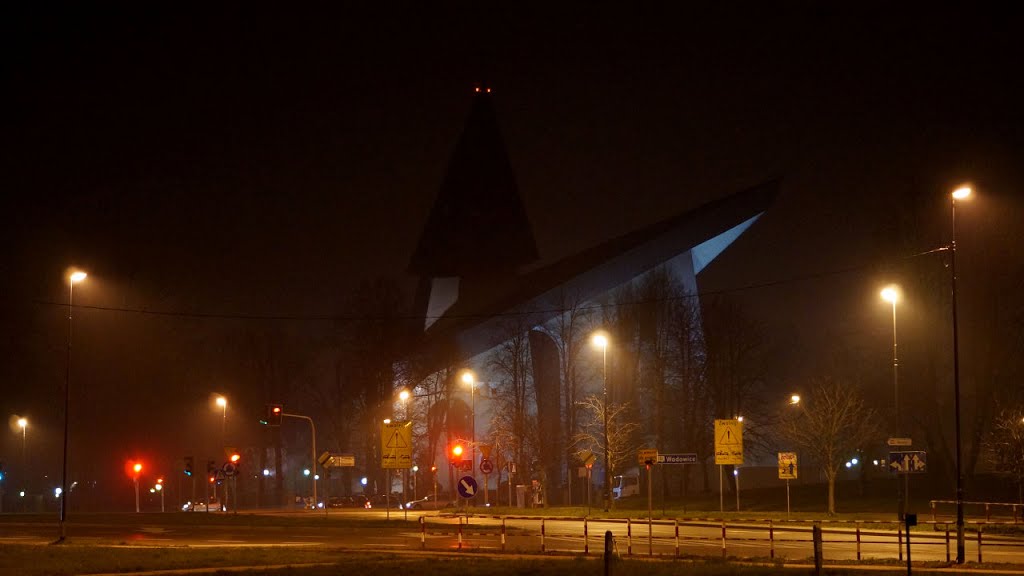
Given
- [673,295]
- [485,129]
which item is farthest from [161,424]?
[485,129]

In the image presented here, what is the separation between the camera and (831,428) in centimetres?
4397

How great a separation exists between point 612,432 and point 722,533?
92.5 feet

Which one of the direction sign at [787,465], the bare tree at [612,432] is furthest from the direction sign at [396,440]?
the bare tree at [612,432]

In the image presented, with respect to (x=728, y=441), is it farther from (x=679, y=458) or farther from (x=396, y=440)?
(x=396, y=440)

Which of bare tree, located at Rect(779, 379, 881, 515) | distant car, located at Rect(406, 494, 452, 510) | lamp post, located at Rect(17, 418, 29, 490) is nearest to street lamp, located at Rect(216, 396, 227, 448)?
lamp post, located at Rect(17, 418, 29, 490)

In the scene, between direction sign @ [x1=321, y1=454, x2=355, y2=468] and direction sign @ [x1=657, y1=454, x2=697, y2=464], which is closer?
direction sign @ [x1=657, y1=454, x2=697, y2=464]

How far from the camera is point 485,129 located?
94688 millimetres

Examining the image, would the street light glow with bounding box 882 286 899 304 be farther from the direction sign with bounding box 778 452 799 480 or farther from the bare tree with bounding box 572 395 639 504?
the bare tree with bounding box 572 395 639 504

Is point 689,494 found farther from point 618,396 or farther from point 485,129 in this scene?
point 485,129

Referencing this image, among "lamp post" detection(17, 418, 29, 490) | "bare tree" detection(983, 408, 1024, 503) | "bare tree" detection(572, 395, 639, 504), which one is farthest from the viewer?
"bare tree" detection(572, 395, 639, 504)

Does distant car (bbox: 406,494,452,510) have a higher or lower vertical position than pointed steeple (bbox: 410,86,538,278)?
lower

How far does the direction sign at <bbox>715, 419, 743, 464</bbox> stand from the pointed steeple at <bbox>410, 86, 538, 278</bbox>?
53279 millimetres

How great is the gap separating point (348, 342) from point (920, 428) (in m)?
31.5

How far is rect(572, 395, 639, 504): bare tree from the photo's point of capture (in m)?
51.9
